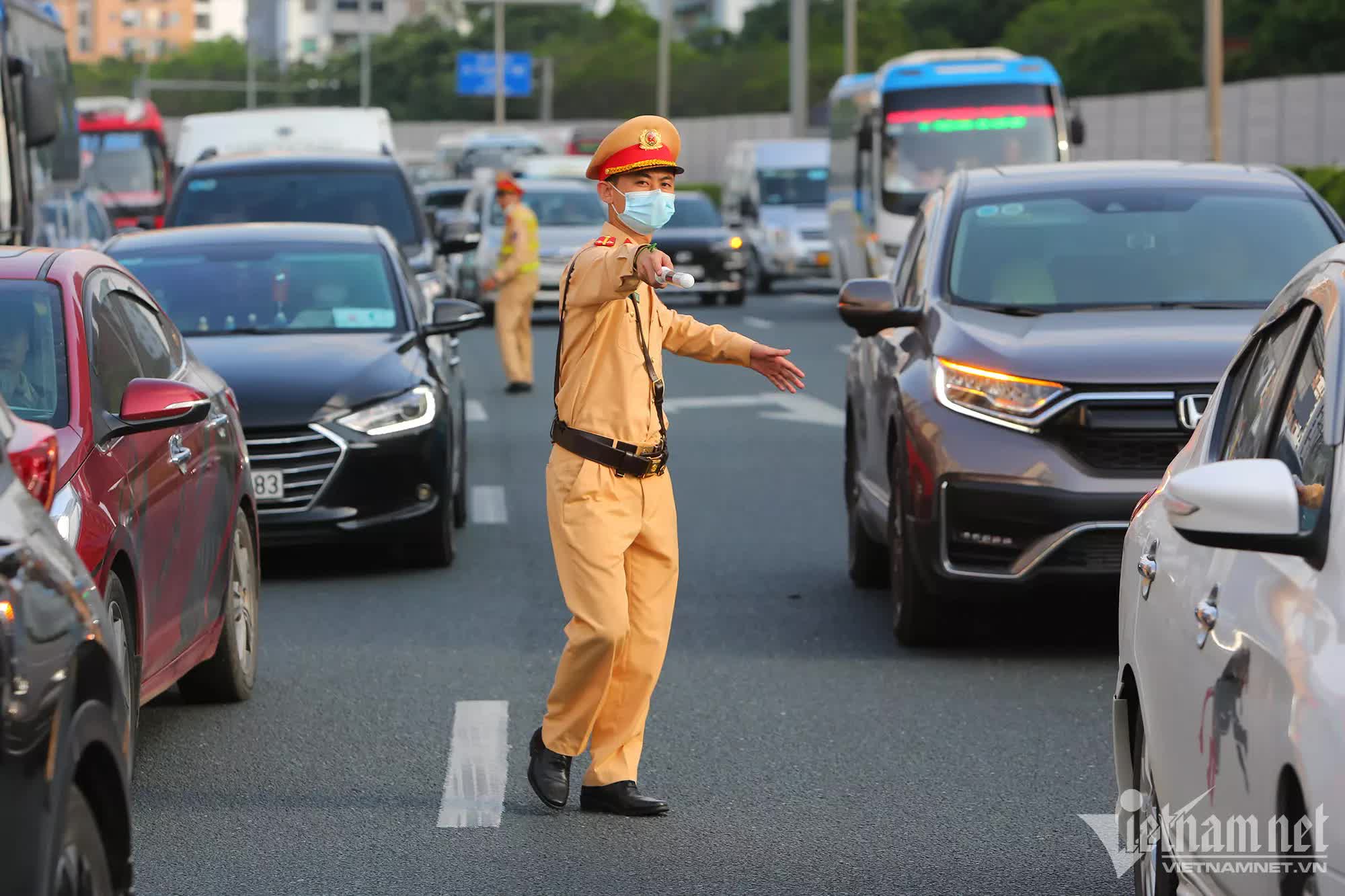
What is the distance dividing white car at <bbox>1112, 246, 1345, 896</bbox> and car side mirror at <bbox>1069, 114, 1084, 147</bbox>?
25144 millimetres

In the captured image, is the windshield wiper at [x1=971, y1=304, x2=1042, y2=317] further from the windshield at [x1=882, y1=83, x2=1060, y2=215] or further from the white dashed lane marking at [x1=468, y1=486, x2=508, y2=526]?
the windshield at [x1=882, y1=83, x2=1060, y2=215]

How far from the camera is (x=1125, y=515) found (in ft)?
27.7

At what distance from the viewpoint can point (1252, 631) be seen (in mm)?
3904

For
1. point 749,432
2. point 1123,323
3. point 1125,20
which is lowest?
point 749,432

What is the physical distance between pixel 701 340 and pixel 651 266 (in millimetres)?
672

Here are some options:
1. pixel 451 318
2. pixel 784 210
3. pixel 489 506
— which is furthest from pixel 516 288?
pixel 784 210

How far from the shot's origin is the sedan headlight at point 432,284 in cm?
1716

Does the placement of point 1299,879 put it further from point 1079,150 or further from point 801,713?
point 1079,150

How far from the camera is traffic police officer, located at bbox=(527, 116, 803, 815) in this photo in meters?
6.27

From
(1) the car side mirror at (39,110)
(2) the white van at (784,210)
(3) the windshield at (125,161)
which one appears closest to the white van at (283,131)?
(1) the car side mirror at (39,110)

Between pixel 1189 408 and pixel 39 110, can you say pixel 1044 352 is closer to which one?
pixel 1189 408

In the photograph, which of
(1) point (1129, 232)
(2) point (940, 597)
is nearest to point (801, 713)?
(2) point (940, 597)

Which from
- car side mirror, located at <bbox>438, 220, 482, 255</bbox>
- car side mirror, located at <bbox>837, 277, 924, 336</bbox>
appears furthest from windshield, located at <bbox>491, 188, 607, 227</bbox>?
car side mirror, located at <bbox>837, 277, 924, 336</bbox>

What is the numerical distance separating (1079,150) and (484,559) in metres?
50.8
